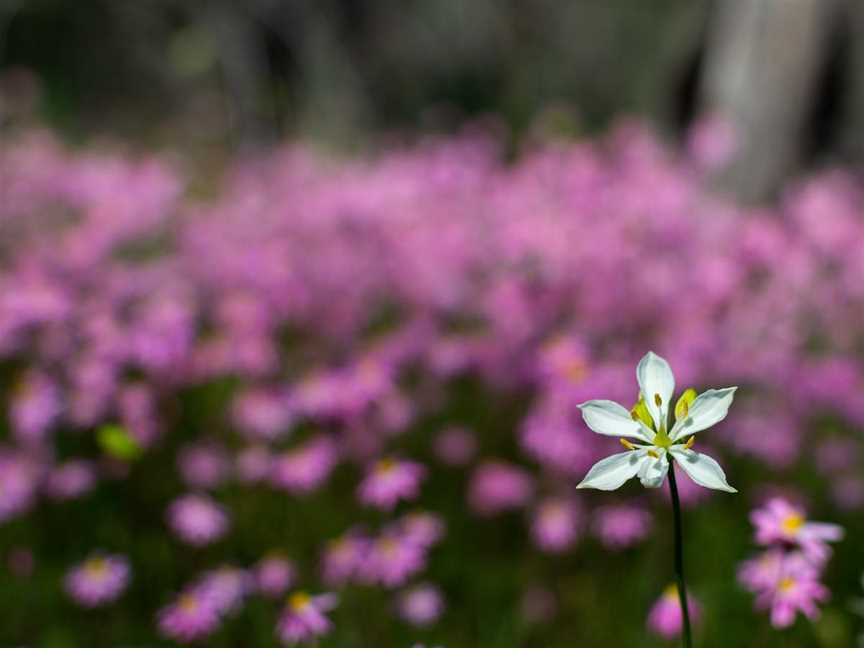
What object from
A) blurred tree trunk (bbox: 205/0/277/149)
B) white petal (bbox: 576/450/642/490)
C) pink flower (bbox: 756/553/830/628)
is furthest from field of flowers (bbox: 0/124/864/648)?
blurred tree trunk (bbox: 205/0/277/149)

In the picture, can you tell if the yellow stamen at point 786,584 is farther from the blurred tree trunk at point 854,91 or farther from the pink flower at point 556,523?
the blurred tree trunk at point 854,91

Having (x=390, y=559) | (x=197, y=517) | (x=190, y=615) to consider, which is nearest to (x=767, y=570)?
(x=390, y=559)

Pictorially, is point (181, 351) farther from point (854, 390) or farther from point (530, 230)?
point (854, 390)

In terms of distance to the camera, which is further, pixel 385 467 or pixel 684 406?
pixel 385 467

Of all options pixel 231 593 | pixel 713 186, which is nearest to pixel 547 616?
pixel 231 593

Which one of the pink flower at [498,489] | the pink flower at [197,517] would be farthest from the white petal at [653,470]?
the pink flower at [498,489]

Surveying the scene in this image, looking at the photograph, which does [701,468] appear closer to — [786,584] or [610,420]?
[610,420]

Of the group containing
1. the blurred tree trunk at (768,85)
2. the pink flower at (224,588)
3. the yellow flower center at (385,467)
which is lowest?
the pink flower at (224,588)
